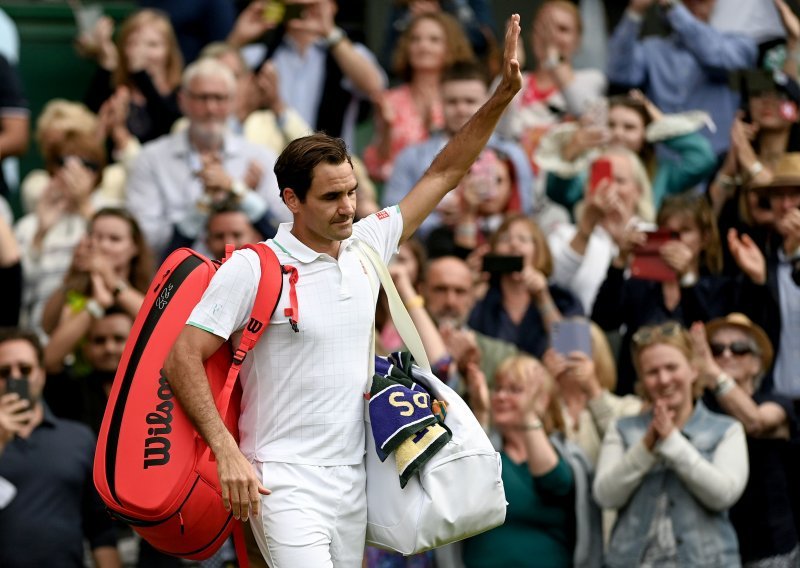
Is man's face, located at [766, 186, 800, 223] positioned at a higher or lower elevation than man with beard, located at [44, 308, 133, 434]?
higher

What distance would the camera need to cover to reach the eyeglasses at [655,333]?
807 cm

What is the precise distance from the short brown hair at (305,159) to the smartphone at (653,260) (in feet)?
11.2

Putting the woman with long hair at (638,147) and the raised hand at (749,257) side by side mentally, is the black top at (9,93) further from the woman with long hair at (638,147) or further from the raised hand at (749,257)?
the raised hand at (749,257)

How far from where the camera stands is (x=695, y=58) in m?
11.1

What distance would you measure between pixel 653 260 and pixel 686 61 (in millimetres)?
2555

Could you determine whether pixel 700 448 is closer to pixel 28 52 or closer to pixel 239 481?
pixel 239 481

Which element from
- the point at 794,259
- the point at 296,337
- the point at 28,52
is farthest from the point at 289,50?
the point at 296,337

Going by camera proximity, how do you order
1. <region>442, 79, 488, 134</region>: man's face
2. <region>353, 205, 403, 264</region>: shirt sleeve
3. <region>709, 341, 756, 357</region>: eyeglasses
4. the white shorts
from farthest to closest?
1. <region>442, 79, 488, 134</region>: man's face
2. <region>709, 341, 756, 357</region>: eyeglasses
3. <region>353, 205, 403, 264</region>: shirt sleeve
4. the white shorts

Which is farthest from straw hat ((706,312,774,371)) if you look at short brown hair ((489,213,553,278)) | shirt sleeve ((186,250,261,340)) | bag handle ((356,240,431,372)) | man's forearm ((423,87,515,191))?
shirt sleeve ((186,250,261,340))

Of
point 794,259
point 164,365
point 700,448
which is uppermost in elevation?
point 164,365

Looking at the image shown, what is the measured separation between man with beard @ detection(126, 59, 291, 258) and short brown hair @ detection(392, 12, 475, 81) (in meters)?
1.41

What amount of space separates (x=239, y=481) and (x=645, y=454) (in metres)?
2.82

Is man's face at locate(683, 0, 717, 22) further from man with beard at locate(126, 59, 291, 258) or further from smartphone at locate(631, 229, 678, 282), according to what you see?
man with beard at locate(126, 59, 291, 258)

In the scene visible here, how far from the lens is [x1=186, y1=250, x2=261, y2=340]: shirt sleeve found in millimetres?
5750
